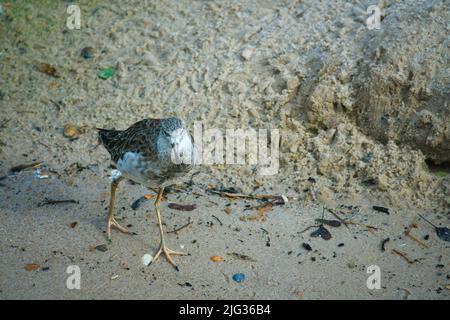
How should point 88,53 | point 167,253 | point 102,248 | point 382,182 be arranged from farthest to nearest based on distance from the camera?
point 88,53 → point 382,182 → point 102,248 → point 167,253

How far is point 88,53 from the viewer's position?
873cm

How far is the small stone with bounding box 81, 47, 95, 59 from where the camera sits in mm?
8719

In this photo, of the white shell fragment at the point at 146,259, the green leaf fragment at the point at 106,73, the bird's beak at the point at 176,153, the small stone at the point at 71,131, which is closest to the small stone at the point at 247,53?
the green leaf fragment at the point at 106,73

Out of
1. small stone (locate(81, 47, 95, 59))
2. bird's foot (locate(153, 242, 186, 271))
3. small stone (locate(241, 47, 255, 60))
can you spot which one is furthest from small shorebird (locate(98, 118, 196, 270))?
small stone (locate(81, 47, 95, 59))

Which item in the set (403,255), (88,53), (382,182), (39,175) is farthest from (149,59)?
(403,255)

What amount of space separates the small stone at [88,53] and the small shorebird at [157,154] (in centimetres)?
294

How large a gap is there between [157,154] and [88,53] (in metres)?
3.65

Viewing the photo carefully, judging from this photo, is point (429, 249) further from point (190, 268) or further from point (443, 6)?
point (443, 6)

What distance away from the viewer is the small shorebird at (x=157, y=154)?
5.60 m

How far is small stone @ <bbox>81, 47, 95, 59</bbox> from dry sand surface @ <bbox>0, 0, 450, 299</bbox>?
9cm

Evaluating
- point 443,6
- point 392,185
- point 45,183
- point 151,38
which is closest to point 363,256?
point 392,185

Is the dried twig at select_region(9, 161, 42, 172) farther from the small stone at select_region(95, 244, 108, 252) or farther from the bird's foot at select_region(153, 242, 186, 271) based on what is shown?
the bird's foot at select_region(153, 242, 186, 271)

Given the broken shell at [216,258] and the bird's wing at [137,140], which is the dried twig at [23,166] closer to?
the bird's wing at [137,140]

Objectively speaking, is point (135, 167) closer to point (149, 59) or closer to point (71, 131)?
point (71, 131)
